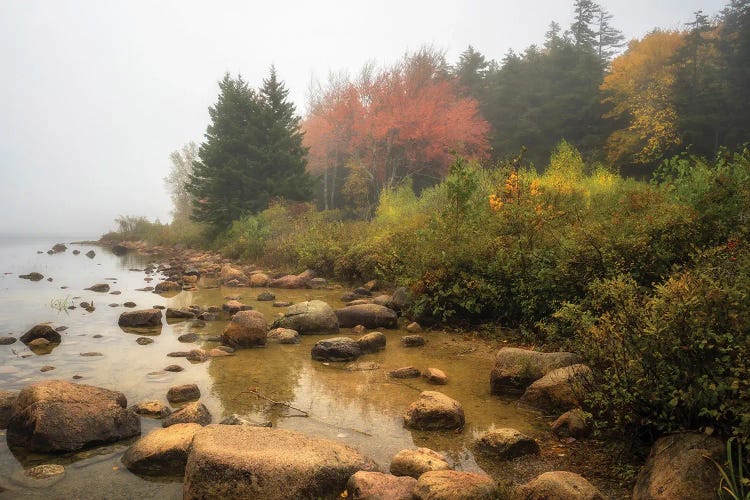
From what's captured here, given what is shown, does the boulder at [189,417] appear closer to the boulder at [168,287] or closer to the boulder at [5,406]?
the boulder at [5,406]

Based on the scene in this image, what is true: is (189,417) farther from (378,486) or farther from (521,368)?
(521,368)

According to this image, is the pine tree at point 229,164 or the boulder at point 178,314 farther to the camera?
the pine tree at point 229,164

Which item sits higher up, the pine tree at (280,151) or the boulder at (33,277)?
the pine tree at (280,151)

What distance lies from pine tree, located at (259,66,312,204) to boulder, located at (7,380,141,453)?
22160mm

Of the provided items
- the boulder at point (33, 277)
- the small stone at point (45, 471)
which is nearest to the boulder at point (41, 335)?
the small stone at point (45, 471)

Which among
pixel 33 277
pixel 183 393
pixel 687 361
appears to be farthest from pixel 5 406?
pixel 33 277

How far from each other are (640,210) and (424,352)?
4546mm

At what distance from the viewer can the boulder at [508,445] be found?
13.7 feet

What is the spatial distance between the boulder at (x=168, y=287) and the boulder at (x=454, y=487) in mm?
12308

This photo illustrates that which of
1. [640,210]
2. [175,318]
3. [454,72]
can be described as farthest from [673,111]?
[175,318]

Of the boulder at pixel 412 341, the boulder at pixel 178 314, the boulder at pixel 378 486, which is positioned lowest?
the boulder at pixel 412 341

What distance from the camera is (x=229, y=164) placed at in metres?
26.0

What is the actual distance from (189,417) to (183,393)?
2.98 ft

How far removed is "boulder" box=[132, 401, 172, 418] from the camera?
5078mm
